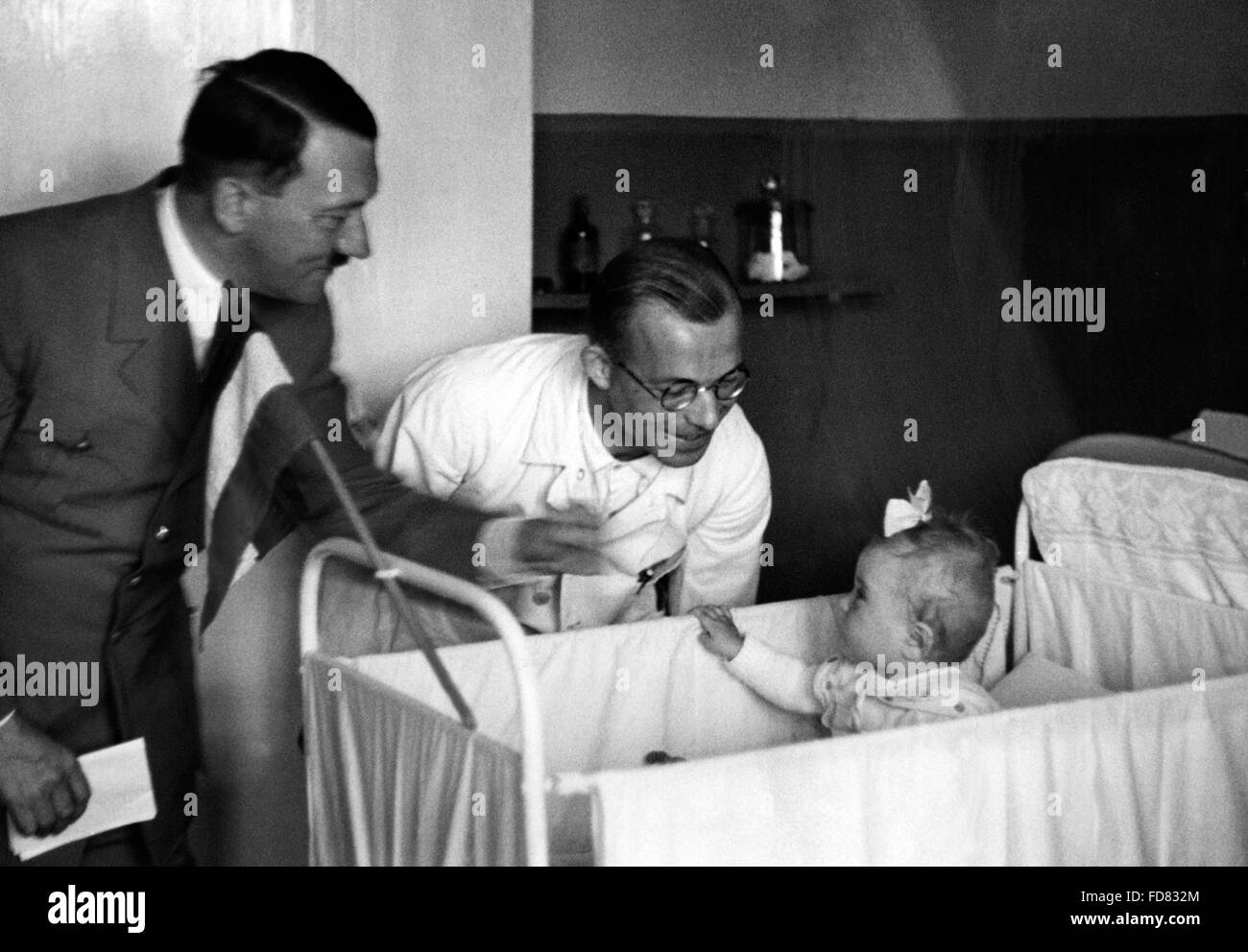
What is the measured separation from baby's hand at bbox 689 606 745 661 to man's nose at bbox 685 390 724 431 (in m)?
0.24

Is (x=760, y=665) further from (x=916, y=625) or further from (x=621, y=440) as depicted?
(x=621, y=440)

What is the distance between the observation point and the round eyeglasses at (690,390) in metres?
1.76

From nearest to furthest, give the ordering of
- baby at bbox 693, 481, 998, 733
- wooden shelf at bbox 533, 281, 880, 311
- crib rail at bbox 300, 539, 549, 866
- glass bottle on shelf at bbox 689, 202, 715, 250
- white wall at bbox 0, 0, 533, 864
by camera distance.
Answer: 1. crib rail at bbox 300, 539, 549, 866
2. baby at bbox 693, 481, 998, 733
3. white wall at bbox 0, 0, 533, 864
4. wooden shelf at bbox 533, 281, 880, 311
5. glass bottle on shelf at bbox 689, 202, 715, 250

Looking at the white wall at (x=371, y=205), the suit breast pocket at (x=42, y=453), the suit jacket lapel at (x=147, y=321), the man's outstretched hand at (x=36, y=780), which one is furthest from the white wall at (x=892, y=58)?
the man's outstretched hand at (x=36, y=780)

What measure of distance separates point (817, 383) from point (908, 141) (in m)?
0.48

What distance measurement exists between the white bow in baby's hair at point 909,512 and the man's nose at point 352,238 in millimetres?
690

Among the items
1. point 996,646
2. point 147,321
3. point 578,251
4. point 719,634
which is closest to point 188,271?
point 147,321

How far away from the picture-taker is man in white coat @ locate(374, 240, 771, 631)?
5.78 feet

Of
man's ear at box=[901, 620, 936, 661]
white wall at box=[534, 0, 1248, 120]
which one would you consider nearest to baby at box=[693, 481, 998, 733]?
man's ear at box=[901, 620, 936, 661]

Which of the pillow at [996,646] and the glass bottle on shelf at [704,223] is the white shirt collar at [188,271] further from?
the glass bottle on shelf at [704,223]

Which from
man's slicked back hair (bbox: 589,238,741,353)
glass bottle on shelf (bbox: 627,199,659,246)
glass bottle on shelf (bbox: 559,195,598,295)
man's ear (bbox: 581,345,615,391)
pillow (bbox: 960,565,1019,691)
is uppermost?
glass bottle on shelf (bbox: 627,199,659,246)

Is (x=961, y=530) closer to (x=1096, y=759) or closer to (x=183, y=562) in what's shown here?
(x=1096, y=759)

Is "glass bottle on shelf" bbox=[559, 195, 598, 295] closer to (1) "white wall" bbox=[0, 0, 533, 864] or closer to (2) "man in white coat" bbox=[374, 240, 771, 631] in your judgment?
(1) "white wall" bbox=[0, 0, 533, 864]

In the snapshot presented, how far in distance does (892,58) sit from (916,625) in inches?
58.5
